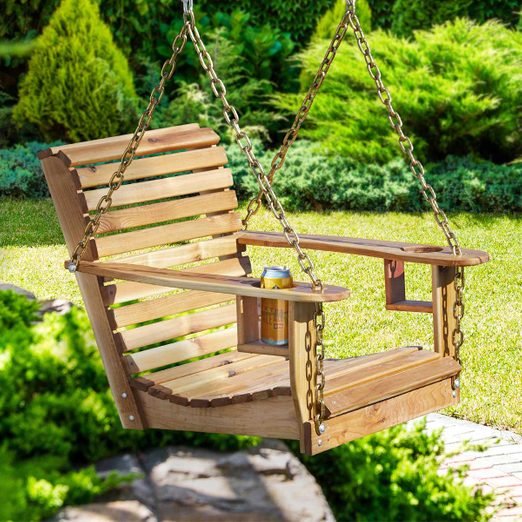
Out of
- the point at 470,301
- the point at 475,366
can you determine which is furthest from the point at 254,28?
the point at 475,366

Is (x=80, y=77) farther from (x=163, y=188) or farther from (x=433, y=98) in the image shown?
(x=163, y=188)

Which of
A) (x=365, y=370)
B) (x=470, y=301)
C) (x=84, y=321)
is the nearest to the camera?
(x=365, y=370)

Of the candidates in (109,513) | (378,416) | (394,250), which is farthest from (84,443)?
(394,250)

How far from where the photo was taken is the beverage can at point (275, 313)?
8.73 feet

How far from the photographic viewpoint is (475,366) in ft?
14.6

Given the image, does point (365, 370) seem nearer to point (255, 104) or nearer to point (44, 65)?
point (44, 65)

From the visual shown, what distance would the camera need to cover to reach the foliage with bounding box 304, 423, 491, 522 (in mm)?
3008

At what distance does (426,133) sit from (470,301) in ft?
9.97

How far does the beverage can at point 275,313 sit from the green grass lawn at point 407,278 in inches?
56.1

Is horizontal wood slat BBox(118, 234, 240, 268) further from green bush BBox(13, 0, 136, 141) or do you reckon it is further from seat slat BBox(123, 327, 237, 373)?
green bush BBox(13, 0, 136, 141)

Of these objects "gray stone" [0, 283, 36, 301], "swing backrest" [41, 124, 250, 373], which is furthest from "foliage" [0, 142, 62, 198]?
"swing backrest" [41, 124, 250, 373]

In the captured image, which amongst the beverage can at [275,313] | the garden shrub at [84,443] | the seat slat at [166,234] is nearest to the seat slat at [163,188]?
the seat slat at [166,234]

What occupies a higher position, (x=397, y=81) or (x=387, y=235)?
(x=397, y=81)

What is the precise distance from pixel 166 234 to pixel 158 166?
235mm
